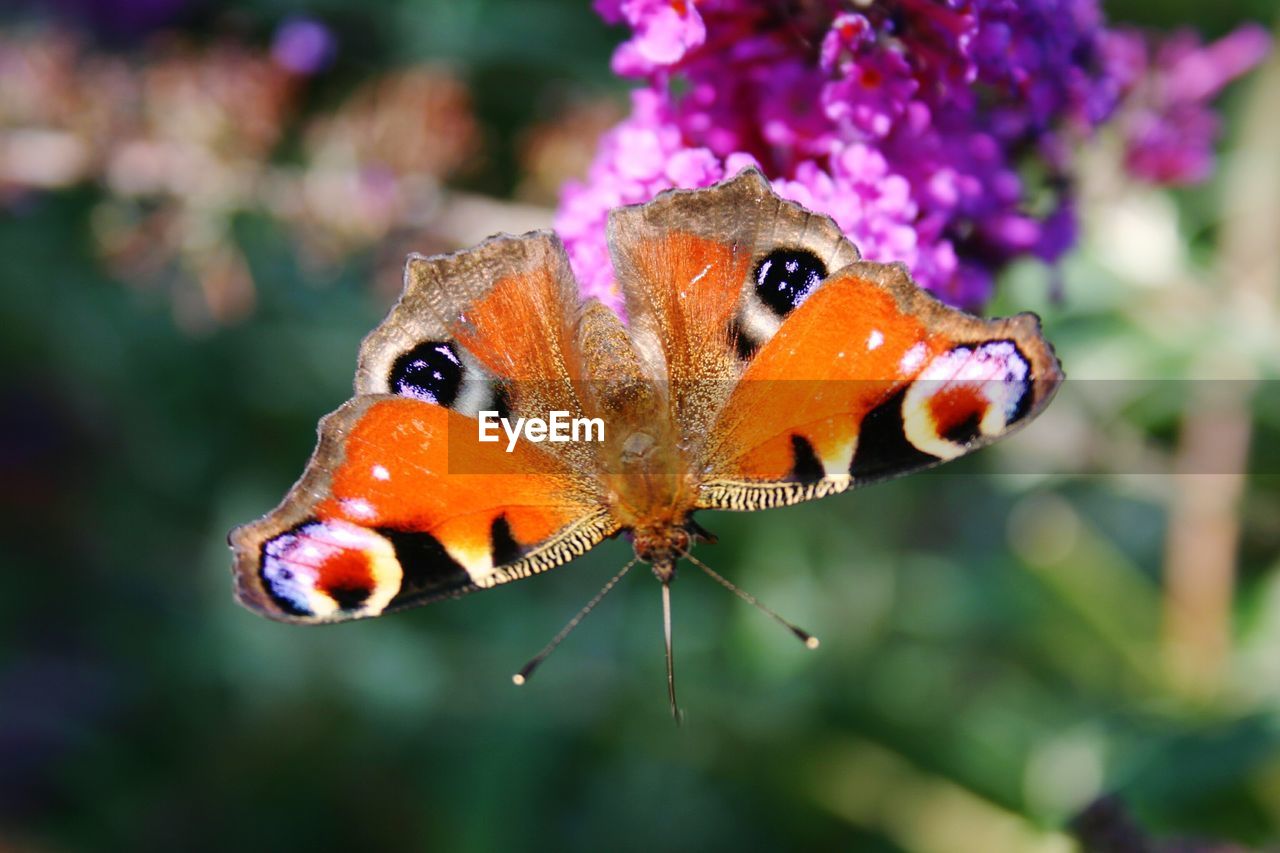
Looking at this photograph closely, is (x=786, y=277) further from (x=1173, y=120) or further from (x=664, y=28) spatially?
(x=1173, y=120)

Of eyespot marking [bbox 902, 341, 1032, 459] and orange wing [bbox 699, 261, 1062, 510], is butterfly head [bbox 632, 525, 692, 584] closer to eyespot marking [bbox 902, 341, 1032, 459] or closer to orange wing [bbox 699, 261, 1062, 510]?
orange wing [bbox 699, 261, 1062, 510]

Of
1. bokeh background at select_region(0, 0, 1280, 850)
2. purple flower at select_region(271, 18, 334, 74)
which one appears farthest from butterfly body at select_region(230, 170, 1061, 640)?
purple flower at select_region(271, 18, 334, 74)

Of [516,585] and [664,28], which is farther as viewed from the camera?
[516,585]

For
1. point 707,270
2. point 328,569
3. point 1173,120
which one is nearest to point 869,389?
point 707,270

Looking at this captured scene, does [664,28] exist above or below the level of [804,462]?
above

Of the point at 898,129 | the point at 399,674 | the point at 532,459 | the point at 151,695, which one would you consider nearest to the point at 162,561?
the point at 151,695

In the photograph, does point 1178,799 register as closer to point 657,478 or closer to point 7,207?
point 657,478

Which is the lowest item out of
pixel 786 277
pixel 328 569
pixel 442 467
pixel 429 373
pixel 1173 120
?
pixel 328 569

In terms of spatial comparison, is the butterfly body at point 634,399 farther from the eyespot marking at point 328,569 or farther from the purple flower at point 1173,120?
the purple flower at point 1173,120

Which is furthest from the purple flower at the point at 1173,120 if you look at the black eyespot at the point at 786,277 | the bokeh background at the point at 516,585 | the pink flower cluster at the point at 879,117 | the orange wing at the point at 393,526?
the orange wing at the point at 393,526
